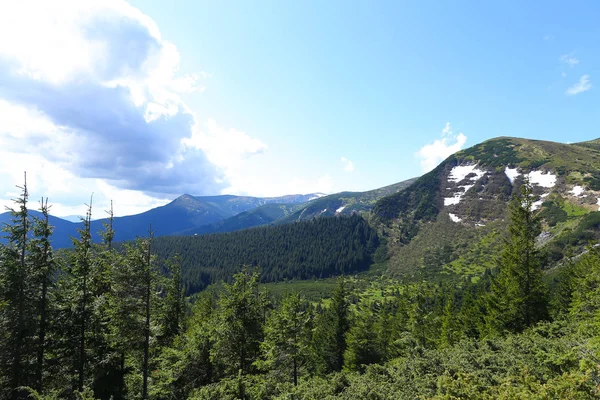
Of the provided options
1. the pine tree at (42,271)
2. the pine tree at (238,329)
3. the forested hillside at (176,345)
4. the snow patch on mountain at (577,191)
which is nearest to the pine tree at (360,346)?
the forested hillside at (176,345)

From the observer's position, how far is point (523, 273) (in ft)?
90.6

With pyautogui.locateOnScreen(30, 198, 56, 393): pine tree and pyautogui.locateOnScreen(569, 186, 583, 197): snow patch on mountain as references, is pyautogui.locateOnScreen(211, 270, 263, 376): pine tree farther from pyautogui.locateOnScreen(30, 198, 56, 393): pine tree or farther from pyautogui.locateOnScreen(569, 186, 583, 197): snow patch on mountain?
pyautogui.locateOnScreen(569, 186, 583, 197): snow patch on mountain

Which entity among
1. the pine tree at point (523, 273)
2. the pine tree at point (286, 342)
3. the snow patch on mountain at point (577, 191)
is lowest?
the pine tree at point (286, 342)

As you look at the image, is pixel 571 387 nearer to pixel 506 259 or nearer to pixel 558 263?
pixel 506 259

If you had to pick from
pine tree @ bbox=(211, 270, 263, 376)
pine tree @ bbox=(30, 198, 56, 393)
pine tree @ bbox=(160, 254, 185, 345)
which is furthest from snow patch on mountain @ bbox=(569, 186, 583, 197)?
pine tree @ bbox=(30, 198, 56, 393)

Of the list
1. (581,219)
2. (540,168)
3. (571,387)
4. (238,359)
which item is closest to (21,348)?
(238,359)

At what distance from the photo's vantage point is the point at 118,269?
21.6 meters

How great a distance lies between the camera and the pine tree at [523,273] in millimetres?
27548

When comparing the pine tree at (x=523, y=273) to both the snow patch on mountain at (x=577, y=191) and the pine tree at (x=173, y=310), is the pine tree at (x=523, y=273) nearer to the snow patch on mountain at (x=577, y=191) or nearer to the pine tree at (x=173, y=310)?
the pine tree at (x=173, y=310)

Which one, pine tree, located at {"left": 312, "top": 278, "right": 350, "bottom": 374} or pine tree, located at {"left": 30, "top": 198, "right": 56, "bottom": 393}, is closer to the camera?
pine tree, located at {"left": 30, "top": 198, "right": 56, "bottom": 393}

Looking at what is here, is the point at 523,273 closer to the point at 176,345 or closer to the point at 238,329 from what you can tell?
the point at 238,329

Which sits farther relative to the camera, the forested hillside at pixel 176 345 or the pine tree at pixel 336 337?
the pine tree at pixel 336 337

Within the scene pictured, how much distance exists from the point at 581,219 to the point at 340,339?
146 m

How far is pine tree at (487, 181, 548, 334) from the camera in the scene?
90.4ft
